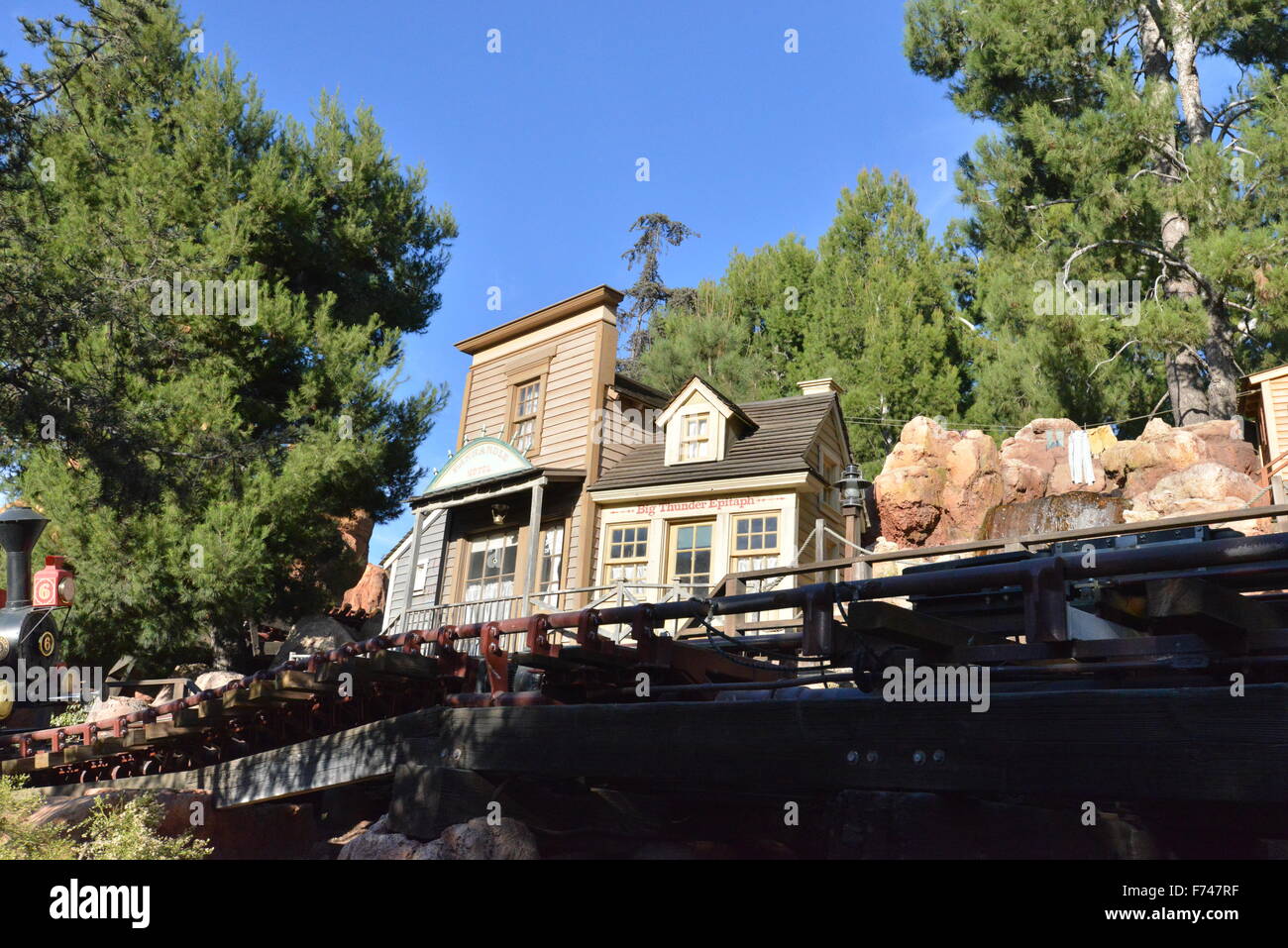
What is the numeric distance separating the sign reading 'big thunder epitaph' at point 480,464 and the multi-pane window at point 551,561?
5.40 ft

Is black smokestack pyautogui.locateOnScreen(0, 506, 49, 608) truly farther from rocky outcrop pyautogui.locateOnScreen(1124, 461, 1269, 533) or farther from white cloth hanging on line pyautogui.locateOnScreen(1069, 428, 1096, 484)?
white cloth hanging on line pyautogui.locateOnScreen(1069, 428, 1096, 484)

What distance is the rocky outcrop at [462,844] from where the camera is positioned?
4859mm

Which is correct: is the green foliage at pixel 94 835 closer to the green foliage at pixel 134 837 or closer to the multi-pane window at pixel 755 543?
the green foliage at pixel 134 837

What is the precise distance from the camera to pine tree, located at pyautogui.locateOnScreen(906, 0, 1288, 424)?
20.9m

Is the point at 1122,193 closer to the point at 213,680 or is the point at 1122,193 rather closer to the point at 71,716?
the point at 213,680

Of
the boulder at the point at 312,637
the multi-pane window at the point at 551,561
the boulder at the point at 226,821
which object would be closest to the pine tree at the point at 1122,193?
the multi-pane window at the point at 551,561

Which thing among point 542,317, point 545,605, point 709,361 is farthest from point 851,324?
point 545,605

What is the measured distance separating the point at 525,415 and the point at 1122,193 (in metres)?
15.4

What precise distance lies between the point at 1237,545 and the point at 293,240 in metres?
23.4

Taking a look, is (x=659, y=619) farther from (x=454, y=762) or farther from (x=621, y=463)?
(x=621, y=463)

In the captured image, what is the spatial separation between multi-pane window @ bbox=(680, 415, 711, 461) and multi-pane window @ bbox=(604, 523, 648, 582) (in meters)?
1.71

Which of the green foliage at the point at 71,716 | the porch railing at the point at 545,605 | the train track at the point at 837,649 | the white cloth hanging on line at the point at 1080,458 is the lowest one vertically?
the green foliage at the point at 71,716

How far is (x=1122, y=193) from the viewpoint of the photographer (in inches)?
920

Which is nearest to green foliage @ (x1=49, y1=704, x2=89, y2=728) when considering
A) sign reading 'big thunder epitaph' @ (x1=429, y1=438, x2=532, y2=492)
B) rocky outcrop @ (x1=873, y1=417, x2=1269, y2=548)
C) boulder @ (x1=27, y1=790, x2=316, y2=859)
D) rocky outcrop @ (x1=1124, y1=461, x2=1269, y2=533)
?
sign reading 'big thunder epitaph' @ (x1=429, y1=438, x2=532, y2=492)
